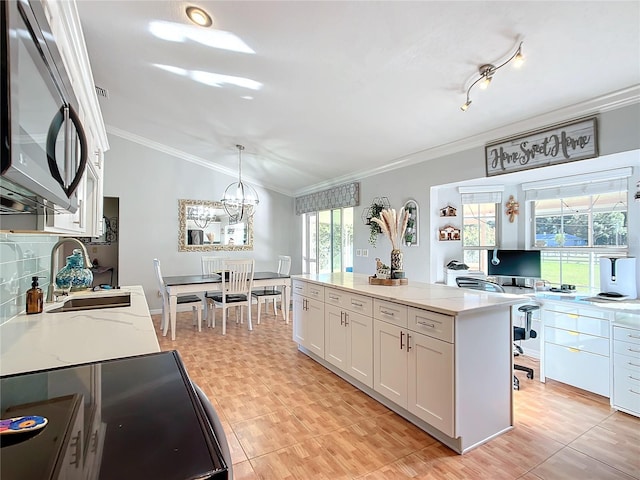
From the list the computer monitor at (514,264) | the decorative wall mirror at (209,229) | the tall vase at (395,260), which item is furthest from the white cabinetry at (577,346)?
the decorative wall mirror at (209,229)

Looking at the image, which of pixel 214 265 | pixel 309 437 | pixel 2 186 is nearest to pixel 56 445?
pixel 2 186

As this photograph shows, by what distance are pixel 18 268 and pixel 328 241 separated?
4.95 meters

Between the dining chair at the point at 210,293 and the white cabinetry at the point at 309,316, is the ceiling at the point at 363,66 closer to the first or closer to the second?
the white cabinetry at the point at 309,316

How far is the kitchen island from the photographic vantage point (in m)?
1.94

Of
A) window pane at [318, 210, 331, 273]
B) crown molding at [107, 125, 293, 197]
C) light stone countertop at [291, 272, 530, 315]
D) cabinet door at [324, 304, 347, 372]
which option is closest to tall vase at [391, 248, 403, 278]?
light stone countertop at [291, 272, 530, 315]

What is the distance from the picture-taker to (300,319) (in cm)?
367

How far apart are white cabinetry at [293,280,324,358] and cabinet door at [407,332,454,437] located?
122 cm

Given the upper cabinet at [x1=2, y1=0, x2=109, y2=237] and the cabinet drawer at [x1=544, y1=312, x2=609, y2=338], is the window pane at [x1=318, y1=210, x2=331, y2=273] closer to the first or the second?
the cabinet drawer at [x1=544, y1=312, x2=609, y2=338]

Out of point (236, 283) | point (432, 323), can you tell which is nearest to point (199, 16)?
point (432, 323)

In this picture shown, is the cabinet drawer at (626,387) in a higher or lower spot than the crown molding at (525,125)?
lower

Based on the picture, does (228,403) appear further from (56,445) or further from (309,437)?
(56,445)

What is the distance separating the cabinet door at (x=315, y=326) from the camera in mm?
3246

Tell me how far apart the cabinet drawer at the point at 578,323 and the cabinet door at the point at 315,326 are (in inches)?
83.1

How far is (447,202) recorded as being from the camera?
13.9 ft
